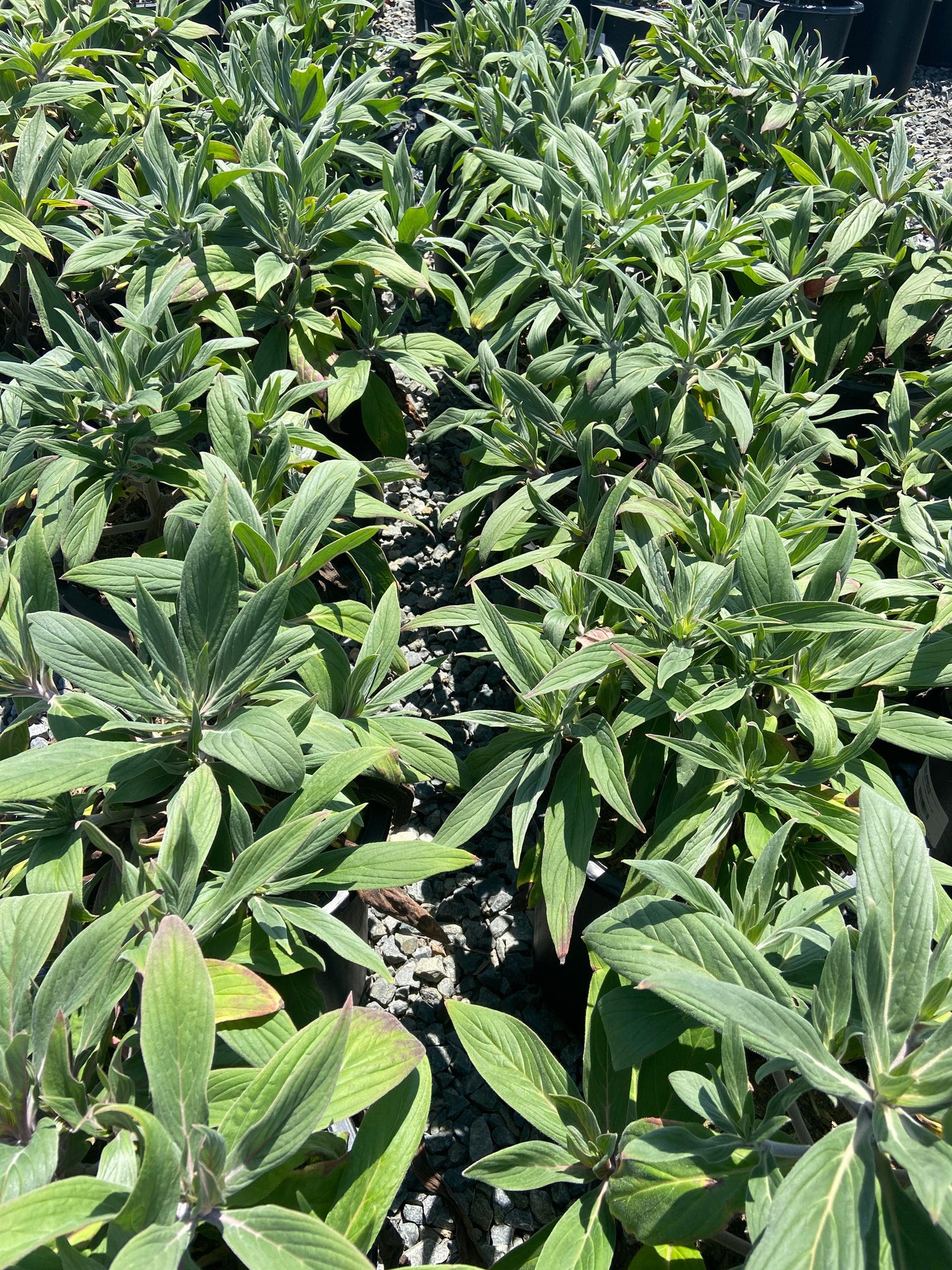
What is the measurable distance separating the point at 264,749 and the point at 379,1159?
513 mm

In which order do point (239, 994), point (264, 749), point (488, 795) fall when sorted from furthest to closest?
point (488, 795) → point (264, 749) → point (239, 994)

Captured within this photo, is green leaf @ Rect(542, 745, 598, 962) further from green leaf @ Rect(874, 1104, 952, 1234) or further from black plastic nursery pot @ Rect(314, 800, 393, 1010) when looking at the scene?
green leaf @ Rect(874, 1104, 952, 1234)

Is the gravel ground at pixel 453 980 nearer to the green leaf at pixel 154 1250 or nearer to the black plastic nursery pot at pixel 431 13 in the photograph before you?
the green leaf at pixel 154 1250

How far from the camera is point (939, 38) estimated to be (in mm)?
7047

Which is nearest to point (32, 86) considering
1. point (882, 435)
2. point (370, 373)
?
point (370, 373)

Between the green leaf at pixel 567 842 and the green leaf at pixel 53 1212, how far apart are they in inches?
28.8

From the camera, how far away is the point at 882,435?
6.93 ft

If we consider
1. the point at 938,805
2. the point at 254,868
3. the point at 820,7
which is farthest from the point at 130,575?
the point at 820,7

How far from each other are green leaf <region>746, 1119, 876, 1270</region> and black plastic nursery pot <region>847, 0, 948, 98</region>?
23.6 feet

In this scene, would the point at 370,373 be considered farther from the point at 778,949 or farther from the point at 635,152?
the point at 778,949

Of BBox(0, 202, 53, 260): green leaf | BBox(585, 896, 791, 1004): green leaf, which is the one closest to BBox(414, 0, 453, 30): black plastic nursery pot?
BBox(0, 202, 53, 260): green leaf

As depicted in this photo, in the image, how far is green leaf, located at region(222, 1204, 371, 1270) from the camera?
0.81m

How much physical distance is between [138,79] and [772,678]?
308cm

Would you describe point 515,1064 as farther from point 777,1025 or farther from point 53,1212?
point 53,1212
